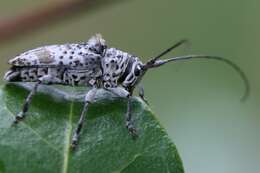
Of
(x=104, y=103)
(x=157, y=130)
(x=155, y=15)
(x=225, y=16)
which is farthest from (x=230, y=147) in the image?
(x=155, y=15)

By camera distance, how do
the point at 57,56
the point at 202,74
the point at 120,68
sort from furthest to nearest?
the point at 202,74
the point at 120,68
the point at 57,56

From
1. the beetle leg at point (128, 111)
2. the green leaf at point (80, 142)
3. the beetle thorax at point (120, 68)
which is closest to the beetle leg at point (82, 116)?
the green leaf at point (80, 142)

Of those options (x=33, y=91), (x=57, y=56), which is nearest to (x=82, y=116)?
(x=33, y=91)

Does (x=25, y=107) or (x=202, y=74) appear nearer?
(x=25, y=107)

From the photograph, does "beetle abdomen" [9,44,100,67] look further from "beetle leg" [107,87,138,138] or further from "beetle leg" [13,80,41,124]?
"beetle leg" [13,80,41,124]

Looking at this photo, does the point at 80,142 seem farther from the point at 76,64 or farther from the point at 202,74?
the point at 202,74

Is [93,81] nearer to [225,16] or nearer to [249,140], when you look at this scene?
[249,140]

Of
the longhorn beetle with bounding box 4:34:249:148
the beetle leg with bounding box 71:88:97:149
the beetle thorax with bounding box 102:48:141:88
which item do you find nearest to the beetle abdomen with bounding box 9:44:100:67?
the longhorn beetle with bounding box 4:34:249:148

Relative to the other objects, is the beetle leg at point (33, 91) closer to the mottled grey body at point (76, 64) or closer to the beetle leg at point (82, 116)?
the mottled grey body at point (76, 64)
